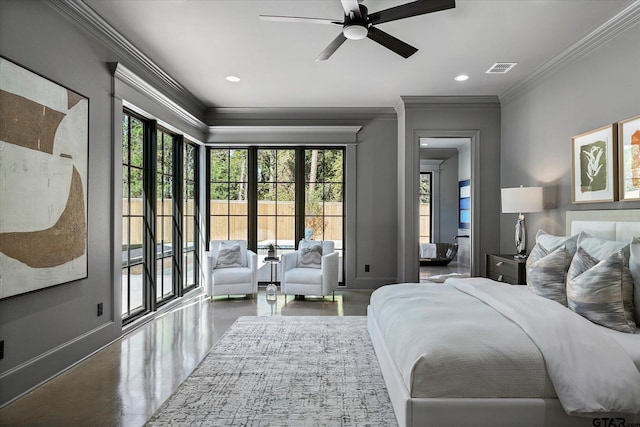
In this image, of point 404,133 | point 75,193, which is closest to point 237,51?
point 75,193

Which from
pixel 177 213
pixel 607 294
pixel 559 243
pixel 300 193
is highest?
pixel 300 193

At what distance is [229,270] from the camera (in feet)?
17.4

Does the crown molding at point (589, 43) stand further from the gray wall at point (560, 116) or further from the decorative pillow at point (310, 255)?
the decorative pillow at point (310, 255)

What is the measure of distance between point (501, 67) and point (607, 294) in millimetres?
2956

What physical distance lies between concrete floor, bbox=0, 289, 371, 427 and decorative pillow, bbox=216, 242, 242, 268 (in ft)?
2.58

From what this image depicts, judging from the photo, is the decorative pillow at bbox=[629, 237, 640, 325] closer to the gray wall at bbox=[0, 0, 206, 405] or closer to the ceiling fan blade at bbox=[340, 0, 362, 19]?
the ceiling fan blade at bbox=[340, 0, 362, 19]

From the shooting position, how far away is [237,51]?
3922 millimetres

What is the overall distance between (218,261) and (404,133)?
10.5 feet

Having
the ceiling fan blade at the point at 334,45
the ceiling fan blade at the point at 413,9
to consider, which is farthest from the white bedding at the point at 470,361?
the ceiling fan blade at the point at 334,45

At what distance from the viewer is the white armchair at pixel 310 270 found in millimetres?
5148

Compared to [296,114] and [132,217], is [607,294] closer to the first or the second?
[132,217]

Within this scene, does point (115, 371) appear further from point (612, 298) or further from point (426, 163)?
point (426, 163)

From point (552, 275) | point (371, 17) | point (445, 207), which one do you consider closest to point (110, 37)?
point (371, 17)

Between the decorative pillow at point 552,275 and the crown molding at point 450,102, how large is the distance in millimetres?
3162
